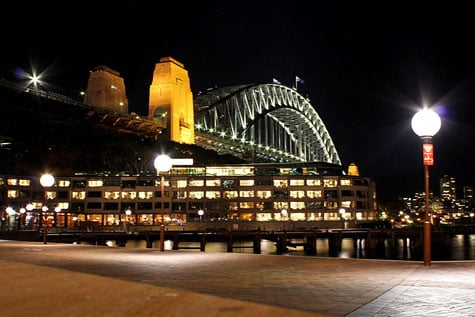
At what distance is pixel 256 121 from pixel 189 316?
169011mm

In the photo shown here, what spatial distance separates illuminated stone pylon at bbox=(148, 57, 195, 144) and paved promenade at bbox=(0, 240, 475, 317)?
129 meters

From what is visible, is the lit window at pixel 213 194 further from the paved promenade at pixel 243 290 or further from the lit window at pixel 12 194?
the paved promenade at pixel 243 290

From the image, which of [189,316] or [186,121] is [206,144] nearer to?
[186,121]

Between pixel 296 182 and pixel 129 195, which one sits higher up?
pixel 296 182

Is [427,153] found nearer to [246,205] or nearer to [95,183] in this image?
[246,205]

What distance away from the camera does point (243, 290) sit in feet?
33.8

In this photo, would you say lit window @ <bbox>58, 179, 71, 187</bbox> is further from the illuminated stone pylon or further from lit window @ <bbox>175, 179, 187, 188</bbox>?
the illuminated stone pylon

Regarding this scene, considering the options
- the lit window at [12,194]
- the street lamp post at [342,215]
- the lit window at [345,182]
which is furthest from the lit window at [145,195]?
the lit window at [345,182]

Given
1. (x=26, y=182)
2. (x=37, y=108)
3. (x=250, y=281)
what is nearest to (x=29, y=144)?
(x=37, y=108)

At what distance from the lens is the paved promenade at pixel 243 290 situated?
805cm

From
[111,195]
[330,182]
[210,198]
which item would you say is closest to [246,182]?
[210,198]

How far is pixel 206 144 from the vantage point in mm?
172875

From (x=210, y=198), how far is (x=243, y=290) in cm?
10903

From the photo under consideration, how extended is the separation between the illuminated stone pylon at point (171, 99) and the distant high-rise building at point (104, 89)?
432 inches
